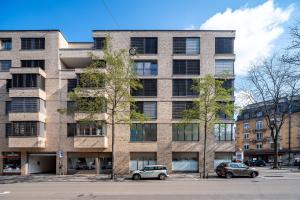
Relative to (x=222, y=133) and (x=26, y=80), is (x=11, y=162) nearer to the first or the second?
(x=26, y=80)

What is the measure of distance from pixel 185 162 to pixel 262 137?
53.2 m

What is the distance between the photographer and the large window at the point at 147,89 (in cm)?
4008

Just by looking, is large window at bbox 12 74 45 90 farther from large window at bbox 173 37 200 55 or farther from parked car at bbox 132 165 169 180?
large window at bbox 173 37 200 55

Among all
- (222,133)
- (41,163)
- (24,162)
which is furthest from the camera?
(41,163)

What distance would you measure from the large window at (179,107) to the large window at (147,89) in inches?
107

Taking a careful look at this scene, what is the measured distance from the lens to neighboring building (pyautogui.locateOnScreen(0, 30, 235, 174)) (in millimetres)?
39125

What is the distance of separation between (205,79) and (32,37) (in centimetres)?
2045

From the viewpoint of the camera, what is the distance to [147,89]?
132 feet

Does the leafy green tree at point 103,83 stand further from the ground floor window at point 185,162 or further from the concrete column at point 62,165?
the ground floor window at point 185,162

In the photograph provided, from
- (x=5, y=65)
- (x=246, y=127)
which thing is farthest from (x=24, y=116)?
(x=246, y=127)

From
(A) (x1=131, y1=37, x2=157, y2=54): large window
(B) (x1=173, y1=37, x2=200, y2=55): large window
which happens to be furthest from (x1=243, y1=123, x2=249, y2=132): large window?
(A) (x1=131, y1=37, x2=157, y2=54): large window

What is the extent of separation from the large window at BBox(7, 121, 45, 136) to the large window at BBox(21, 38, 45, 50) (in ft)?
29.2

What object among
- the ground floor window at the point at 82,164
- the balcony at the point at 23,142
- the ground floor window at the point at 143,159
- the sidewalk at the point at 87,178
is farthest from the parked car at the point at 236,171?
the balcony at the point at 23,142

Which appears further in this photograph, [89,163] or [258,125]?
[258,125]
